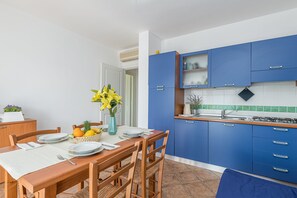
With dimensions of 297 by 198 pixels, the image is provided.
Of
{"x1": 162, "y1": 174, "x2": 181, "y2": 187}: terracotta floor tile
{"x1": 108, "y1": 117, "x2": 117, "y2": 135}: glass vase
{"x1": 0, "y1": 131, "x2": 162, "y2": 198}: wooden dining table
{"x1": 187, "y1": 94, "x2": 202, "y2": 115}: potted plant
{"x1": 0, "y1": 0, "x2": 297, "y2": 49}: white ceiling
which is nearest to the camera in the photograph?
{"x1": 0, "y1": 131, "x2": 162, "y2": 198}: wooden dining table

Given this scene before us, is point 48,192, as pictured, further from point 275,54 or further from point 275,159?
point 275,54

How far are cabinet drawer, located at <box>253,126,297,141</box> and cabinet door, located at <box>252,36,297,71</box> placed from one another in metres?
0.86

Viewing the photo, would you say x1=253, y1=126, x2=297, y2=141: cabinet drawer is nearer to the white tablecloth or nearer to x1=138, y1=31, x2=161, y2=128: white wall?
x1=138, y1=31, x2=161, y2=128: white wall

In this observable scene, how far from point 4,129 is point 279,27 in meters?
4.25

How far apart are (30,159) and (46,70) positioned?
7.58ft

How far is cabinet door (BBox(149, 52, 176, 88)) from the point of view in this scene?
2.80m

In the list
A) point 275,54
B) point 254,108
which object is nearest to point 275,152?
point 254,108

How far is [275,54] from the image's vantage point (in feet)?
6.90

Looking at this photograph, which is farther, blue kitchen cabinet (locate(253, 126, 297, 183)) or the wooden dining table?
blue kitchen cabinet (locate(253, 126, 297, 183))

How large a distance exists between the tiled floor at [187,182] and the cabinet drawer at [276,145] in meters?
0.74

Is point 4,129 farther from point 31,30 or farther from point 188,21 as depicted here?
point 188,21

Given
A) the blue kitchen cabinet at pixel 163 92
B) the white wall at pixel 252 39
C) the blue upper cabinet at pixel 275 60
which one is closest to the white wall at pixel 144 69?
the blue kitchen cabinet at pixel 163 92

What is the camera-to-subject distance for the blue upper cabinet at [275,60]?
2014 mm

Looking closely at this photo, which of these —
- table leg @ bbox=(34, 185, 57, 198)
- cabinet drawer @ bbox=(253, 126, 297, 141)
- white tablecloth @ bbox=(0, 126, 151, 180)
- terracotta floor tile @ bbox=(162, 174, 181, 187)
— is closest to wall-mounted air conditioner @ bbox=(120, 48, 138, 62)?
terracotta floor tile @ bbox=(162, 174, 181, 187)
